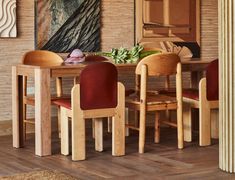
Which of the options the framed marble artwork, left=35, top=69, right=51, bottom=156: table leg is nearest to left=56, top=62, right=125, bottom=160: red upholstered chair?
left=35, top=69, right=51, bottom=156: table leg

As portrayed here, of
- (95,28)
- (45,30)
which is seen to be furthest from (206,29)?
(45,30)

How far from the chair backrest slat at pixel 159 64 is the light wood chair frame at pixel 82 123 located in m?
0.31

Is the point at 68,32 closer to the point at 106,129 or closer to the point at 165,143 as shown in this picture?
the point at 106,129

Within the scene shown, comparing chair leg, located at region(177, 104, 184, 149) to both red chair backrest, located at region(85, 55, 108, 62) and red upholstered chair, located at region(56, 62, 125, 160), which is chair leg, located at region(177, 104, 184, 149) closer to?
red upholstered chair, located at region(56, 62, 125, 160)

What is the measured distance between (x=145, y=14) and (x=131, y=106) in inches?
80.4

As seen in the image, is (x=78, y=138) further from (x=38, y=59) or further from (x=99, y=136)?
(x=38, y=59)

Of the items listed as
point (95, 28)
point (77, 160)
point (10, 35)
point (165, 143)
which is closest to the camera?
point (77, 160)

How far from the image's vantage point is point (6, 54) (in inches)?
263

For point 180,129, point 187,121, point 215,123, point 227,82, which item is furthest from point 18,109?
point 227,82

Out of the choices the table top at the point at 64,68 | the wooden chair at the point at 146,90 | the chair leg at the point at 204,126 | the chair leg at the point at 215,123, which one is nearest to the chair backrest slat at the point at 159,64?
the wooden chair at the point at 146,90

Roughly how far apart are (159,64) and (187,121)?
85cm

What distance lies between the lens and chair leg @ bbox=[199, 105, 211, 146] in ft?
19.5

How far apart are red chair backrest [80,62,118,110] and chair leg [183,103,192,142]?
1027 mm

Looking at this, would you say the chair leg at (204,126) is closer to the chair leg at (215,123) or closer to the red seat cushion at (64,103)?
the chair leg at (215,123)
